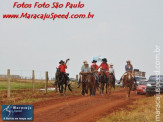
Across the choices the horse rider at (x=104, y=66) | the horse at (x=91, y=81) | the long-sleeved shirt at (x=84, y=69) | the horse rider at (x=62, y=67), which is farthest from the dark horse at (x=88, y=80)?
the horse rider at (x=62, y=67)

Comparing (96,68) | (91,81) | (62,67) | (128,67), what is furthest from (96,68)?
(62,67)

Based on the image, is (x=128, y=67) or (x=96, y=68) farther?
(x=96, y=68)

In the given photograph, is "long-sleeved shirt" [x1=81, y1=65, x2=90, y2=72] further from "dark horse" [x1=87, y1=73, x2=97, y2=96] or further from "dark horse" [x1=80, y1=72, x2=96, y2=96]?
"dark horse" [x1=87, y1=73, x2=97, y2=96]

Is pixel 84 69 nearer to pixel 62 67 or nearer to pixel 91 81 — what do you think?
pixel 91 81

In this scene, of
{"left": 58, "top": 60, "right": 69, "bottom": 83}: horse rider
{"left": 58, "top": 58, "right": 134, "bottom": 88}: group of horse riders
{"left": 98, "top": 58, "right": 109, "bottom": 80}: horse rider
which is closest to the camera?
{"left": 58, "top": 58, "right": 134, "bottom": 88}: group of horse riders

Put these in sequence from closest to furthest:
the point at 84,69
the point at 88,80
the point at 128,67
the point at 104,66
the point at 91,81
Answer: the point at 128,67 < the point at 84,69 < the point at 88,80 < the point at 91,81 < the point at 104,66

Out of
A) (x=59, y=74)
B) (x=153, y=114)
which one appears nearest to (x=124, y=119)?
(x=153, y=114)

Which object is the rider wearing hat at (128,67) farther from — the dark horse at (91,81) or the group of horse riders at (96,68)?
the dark horse at (91,81)

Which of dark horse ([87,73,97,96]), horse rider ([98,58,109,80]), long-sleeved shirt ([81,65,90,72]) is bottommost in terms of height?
dark horse ([87,73,97,96])

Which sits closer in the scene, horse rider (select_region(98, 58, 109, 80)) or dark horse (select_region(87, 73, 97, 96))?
dark horse (select_region(87, 73, 97, 96))

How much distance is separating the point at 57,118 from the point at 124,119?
270 cm

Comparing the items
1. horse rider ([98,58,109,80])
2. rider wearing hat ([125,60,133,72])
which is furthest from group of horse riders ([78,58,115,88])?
rider wearing hat ([125,60,133,72])

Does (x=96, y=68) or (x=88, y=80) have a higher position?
(x=96, y=68)

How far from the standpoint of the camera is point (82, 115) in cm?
1510
